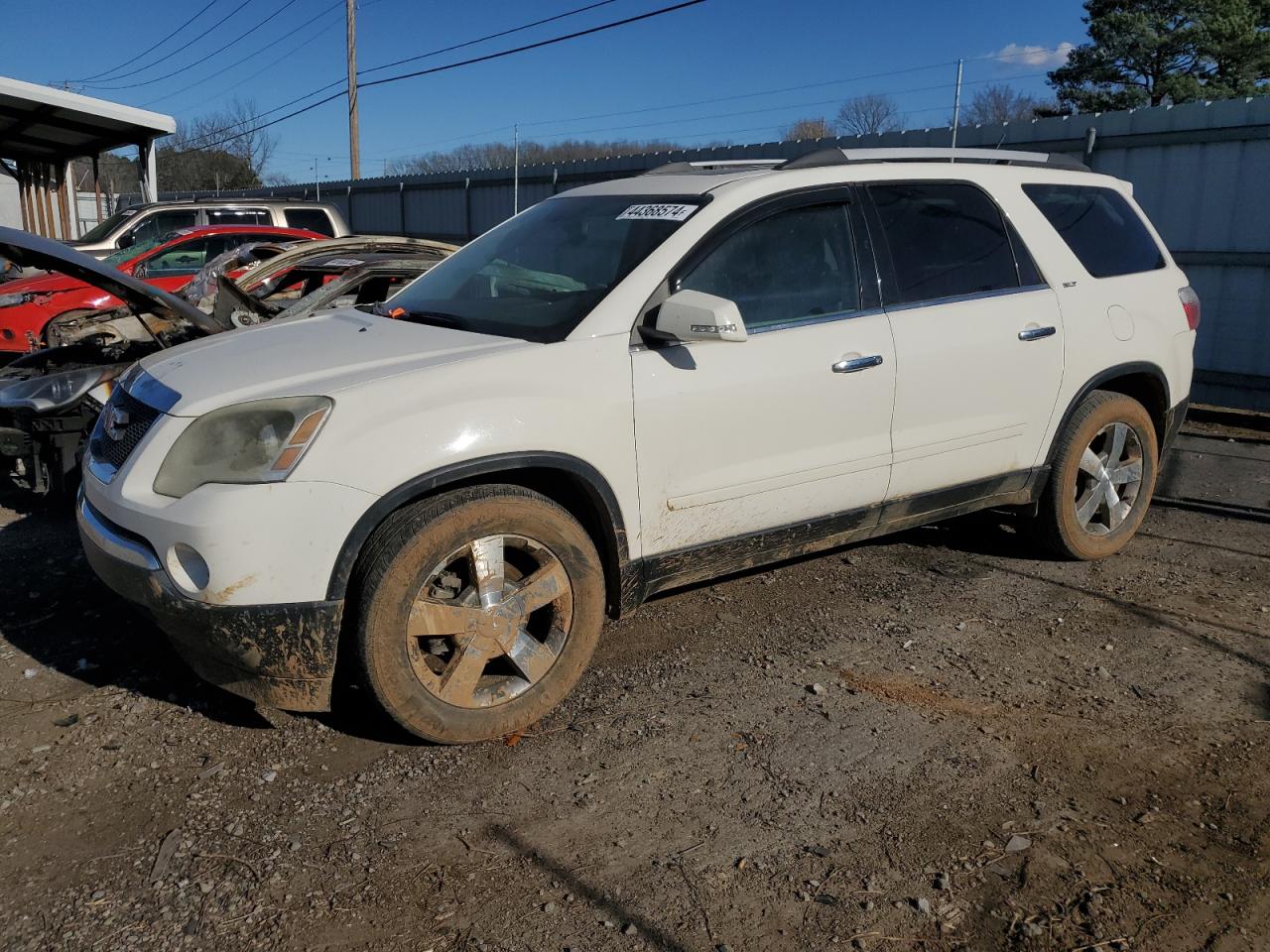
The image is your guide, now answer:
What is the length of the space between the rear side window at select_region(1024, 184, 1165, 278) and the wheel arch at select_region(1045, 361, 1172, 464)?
1.56ft

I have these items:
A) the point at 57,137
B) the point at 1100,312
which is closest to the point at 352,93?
the point at 57,137

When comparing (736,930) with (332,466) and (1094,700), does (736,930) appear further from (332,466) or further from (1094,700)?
(1094,700)

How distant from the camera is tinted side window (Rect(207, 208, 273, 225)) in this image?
44.2 feet

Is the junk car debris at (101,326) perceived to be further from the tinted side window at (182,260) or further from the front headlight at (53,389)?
the tinted side window at (182,260)

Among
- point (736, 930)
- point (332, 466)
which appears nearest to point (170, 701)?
point (332, 466)

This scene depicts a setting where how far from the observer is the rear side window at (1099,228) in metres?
5.07

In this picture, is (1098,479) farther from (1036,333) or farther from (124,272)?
(124,272)

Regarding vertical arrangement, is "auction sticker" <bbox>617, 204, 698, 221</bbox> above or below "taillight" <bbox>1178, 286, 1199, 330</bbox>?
above

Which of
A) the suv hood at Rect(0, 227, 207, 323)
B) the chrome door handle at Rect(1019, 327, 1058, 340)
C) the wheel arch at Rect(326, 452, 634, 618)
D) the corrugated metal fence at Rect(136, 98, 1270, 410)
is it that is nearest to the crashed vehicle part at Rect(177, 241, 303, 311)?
the suv hood at Rect(0, 227, 207, 323)

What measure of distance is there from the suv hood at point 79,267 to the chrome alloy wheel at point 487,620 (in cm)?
311

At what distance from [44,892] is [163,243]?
988 cm

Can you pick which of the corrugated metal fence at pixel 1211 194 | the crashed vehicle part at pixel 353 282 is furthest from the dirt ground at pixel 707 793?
the corrugated metal fence at pixel 1211 194

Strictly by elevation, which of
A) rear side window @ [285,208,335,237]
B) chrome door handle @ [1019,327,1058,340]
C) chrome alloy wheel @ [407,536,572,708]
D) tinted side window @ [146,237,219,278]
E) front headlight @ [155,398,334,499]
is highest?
rear side window @ [285,208,335,237]

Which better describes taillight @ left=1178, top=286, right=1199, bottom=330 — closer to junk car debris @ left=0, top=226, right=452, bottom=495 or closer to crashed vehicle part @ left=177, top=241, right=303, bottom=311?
junk car debris @ left=0, top=226, right=452, bottom=495
